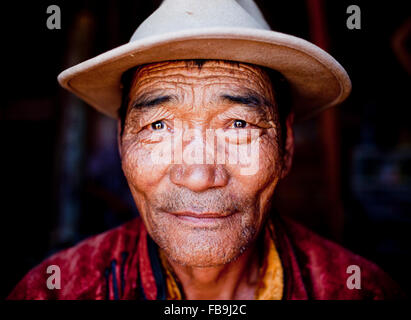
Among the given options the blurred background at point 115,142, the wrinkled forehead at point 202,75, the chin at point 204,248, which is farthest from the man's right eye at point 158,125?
the blurred background at point 115,142

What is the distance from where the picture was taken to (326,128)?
335 centimetres

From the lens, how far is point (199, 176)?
124 cm

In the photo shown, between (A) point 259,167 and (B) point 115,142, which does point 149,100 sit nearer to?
(A) point 259,167

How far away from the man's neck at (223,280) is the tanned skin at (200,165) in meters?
0.31

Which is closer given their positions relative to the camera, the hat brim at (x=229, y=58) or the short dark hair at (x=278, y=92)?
the hat brim at (x=229, y=58)

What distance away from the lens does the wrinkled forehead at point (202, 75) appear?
53.6 inches

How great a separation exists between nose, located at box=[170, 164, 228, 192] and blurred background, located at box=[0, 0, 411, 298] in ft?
5.77

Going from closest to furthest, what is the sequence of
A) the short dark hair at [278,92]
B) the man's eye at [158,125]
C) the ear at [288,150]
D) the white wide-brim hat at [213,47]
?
the white wide-brim hat at [213,47] → the man's eye at [158,125] → the short dark hair at [278,92] → the ear at [288,150]

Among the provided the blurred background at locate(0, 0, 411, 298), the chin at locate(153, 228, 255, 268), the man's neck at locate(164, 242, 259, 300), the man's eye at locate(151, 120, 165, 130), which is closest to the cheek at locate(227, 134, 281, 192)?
the chin at locate(153, 228, 255, 268)

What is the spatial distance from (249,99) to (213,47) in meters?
0.28

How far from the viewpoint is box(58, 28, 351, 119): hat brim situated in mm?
1208

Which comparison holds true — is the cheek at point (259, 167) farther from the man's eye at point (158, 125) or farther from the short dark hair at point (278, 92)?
the man's eye at point (158, 125)

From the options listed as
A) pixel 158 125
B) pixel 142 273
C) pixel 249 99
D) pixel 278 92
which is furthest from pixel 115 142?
pixel 249 99
